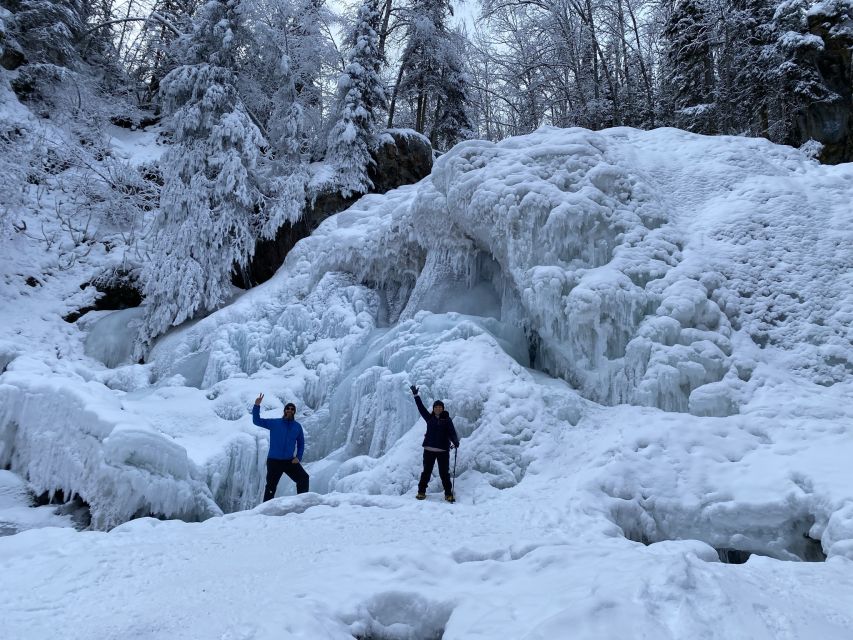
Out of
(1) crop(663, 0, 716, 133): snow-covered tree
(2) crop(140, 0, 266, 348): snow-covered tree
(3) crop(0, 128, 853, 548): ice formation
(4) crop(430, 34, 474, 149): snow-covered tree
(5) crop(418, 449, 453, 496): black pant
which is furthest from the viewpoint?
(4) crop(430, 34, 474, 149): snow-covered tree

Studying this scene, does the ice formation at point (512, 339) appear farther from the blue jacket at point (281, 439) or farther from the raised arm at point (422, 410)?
the blue jacket at point (281, 439)

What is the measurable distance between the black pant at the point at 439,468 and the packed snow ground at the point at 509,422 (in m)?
0.27

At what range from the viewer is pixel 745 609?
2.62m

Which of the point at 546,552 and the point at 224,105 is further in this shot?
the point at 224,105

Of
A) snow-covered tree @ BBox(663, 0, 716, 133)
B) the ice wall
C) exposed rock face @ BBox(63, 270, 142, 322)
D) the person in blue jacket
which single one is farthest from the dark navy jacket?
snow-covered tree @ BBox(663, 0, 716, 133)

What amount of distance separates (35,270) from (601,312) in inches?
599

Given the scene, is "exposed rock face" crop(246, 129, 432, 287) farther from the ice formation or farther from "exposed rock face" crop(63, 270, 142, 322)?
the ice formation

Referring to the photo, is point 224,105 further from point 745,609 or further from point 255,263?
point 745,609

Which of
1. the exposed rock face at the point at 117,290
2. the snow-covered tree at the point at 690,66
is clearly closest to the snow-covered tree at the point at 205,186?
the exposed rock face at the point at 117,290

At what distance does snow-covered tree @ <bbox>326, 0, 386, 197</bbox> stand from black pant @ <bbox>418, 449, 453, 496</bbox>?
34.1 ft

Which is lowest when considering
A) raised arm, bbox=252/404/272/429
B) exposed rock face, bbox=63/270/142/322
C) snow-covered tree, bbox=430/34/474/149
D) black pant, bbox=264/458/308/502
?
black pant, bbox=264/458/308/502

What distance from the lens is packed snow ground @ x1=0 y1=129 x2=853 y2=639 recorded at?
10.7ft

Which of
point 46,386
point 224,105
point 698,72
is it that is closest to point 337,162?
point 224,105

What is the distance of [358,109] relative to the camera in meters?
15.9
